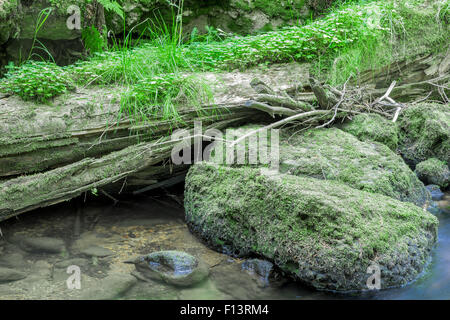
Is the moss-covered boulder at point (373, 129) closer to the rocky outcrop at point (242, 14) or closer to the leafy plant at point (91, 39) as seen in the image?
the rocky outcrop at point (242, 14)

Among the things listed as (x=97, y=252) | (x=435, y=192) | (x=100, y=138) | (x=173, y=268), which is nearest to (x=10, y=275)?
(x=97, y=252)

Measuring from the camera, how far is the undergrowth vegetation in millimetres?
4168

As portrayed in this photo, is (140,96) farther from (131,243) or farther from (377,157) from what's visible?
(377,157)

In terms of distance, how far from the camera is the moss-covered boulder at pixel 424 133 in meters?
5.01

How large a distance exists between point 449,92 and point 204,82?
3965mm

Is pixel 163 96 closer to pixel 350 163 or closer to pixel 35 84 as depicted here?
pixel 35 84

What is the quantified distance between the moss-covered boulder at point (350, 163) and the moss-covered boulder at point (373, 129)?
22 cm

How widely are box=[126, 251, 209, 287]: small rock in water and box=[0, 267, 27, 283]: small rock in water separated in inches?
34.1

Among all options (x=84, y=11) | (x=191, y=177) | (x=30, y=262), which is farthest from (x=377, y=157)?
(x=84, y=11)

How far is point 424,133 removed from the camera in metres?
5.09

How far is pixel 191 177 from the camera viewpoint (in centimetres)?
396

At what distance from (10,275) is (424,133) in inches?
196
